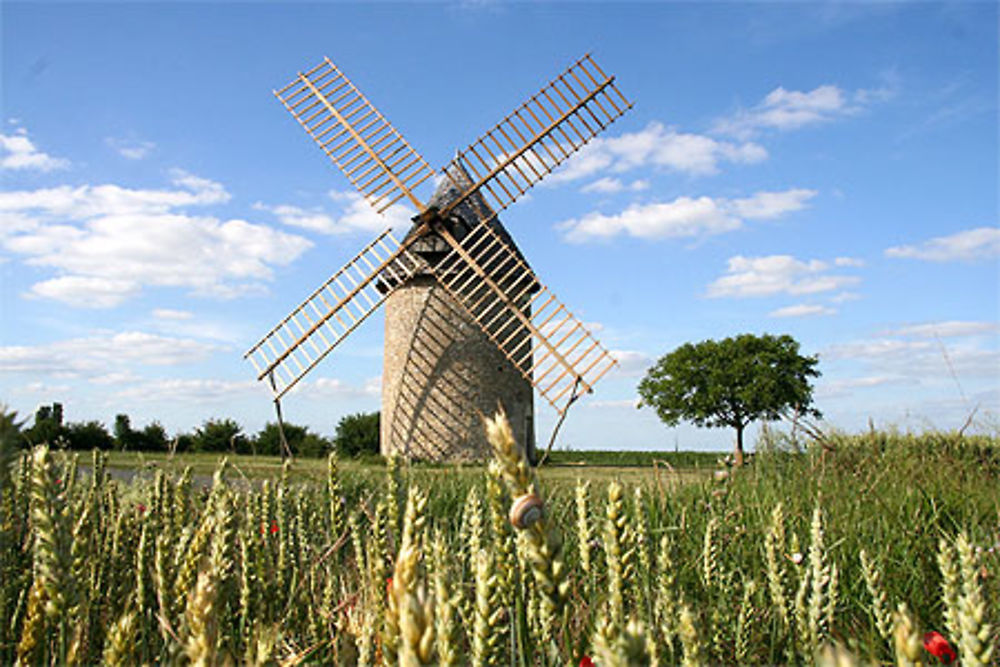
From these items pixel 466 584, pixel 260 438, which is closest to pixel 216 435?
pixel 260 438

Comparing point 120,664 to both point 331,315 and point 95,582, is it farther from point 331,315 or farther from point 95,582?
point 331,315

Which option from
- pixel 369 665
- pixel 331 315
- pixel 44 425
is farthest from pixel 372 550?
pixel 44 425

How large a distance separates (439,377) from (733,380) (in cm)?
2218

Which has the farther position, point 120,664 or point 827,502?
point 827,502

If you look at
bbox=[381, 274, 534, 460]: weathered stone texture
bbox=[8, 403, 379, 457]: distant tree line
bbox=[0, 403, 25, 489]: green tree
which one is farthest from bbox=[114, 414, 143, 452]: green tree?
bbox=[0, 403, 25, 489]: green tree

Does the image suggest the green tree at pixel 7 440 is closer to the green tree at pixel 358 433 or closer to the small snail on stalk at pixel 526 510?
the small snail on stalk at pixel 526 510

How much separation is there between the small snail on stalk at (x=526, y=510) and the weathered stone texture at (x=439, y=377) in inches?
675

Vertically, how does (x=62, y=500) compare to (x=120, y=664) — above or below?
above

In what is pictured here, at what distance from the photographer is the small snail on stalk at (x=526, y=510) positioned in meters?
0.93

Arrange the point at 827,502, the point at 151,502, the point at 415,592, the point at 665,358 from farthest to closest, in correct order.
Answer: the point at 665,358 < the point at 827,502 < the point at 151,502 < the point at 415,592

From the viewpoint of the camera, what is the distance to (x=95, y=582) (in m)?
2.26

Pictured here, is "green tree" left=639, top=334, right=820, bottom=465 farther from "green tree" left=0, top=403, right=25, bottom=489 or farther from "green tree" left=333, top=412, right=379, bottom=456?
"green tree" left=0, top=403, right=25, bottom=489

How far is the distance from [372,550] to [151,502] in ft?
4.04

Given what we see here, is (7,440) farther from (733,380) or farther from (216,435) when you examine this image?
(733,380)
